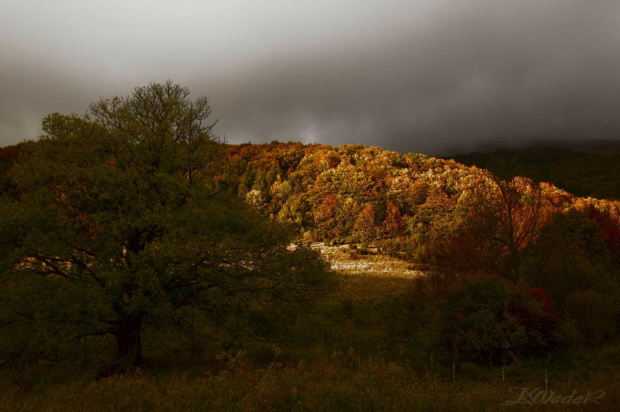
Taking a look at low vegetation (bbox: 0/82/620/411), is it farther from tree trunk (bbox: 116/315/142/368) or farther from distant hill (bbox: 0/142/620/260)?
distant hill (bbox: 0/142/620/260)

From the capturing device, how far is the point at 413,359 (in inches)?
730

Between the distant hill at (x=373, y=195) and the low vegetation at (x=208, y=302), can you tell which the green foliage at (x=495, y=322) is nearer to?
the low vegetation at (x=208, y=302)

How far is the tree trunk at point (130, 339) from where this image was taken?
1379cm

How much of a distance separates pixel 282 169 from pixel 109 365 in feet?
294

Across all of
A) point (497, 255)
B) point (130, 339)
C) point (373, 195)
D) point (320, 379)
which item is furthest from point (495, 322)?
point (373, 195)

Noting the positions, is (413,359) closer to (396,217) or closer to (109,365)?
(109,365)

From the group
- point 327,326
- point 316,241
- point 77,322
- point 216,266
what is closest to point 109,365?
point 77,322

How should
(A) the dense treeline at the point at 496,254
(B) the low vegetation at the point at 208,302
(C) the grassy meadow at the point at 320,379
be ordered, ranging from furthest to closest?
(A) the dense treeline at the point at 496,254 → (B) the low vegetation at the point at 208,302 → (C) the grassy meadow at the point at 320,379

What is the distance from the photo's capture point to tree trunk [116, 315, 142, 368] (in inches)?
543

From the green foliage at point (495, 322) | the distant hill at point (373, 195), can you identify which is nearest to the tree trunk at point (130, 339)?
the green foliage at point (495, 322)

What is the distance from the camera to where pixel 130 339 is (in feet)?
46.0

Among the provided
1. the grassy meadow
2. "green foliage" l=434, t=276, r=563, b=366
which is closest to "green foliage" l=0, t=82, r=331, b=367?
the grassy meadow

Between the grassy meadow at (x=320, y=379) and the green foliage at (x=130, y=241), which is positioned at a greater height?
the green foliage at (x=130, y=241)

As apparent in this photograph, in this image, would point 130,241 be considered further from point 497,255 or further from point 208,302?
point 497,255
